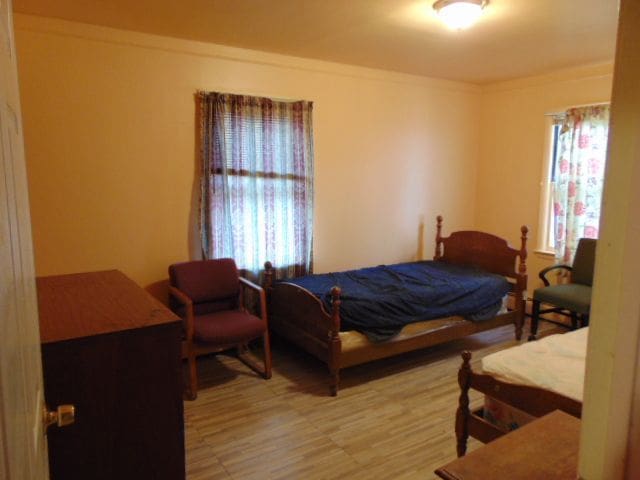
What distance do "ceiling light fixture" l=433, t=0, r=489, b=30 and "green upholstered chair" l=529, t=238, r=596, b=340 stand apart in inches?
95.2

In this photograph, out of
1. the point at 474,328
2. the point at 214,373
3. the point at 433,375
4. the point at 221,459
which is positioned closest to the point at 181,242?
the point at 214,373

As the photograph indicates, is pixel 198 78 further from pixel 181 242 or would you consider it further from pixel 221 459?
pixel 221 459

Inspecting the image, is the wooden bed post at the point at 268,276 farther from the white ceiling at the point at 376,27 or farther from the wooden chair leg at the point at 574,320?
the wooden chair leg at the point at 574,320

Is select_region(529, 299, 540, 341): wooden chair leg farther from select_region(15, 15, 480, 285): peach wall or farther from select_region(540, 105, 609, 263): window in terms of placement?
select_region(15, 15, 480, 285): peach wall

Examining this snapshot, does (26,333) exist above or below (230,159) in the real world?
below

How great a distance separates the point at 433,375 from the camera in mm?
3508

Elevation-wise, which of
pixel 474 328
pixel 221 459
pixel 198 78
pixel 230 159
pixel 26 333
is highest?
pixel 198 78

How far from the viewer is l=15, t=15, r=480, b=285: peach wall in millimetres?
3146

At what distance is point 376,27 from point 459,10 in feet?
2.18

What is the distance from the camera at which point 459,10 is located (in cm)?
262

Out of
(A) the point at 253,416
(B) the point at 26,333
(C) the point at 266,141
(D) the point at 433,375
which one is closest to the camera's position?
(B) the point at 26,333

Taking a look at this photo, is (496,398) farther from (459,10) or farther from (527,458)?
(459,10)

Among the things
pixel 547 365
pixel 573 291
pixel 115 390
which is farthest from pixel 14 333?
pixel 573 291

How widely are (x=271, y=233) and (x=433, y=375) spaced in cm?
172
